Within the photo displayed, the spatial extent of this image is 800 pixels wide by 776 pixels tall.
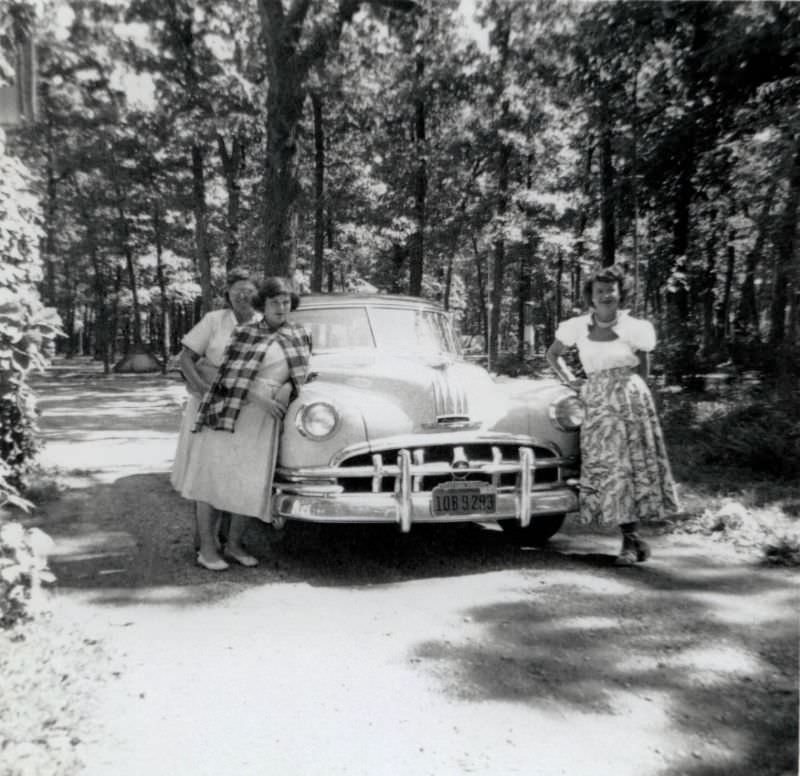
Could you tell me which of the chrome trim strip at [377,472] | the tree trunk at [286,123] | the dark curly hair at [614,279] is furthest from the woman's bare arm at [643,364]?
the tree trunk at [286,123]

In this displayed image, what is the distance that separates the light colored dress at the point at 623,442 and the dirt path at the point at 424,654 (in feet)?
1.30

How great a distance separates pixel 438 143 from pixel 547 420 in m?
14.4

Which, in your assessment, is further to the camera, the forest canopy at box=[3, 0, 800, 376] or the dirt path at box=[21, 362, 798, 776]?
the forest canopy at box=[3, 0, 800, 376]

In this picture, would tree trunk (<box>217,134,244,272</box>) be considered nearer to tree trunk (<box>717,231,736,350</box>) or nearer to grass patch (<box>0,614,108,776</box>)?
grass patch (<box>0,614,108,776</box>)

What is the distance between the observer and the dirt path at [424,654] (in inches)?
83.1

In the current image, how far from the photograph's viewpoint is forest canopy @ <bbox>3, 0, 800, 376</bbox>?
338cm

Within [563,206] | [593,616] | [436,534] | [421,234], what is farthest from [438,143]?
[593,616]

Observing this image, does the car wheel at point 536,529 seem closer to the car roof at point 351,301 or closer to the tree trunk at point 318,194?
the car roof at point 351,301

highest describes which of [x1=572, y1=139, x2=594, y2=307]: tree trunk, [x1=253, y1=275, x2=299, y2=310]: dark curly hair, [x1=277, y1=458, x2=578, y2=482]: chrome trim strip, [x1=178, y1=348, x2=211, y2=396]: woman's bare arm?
[x1=572, y1=139, x2=594, y2=307]: tree trunk

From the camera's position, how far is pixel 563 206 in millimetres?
17047

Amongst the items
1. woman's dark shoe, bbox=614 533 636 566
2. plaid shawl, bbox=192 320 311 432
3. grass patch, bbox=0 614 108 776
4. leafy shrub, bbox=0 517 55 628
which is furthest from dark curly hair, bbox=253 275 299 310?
woman's dark shoe, bbox=614 533 636 566

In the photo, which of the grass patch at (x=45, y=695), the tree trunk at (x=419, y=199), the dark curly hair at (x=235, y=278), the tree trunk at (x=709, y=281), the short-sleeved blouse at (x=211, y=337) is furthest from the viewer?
the tree trunk at (x=419, y=199)

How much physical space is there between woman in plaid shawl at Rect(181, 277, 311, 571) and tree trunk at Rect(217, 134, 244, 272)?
278cm

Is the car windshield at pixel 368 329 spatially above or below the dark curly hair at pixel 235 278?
below
